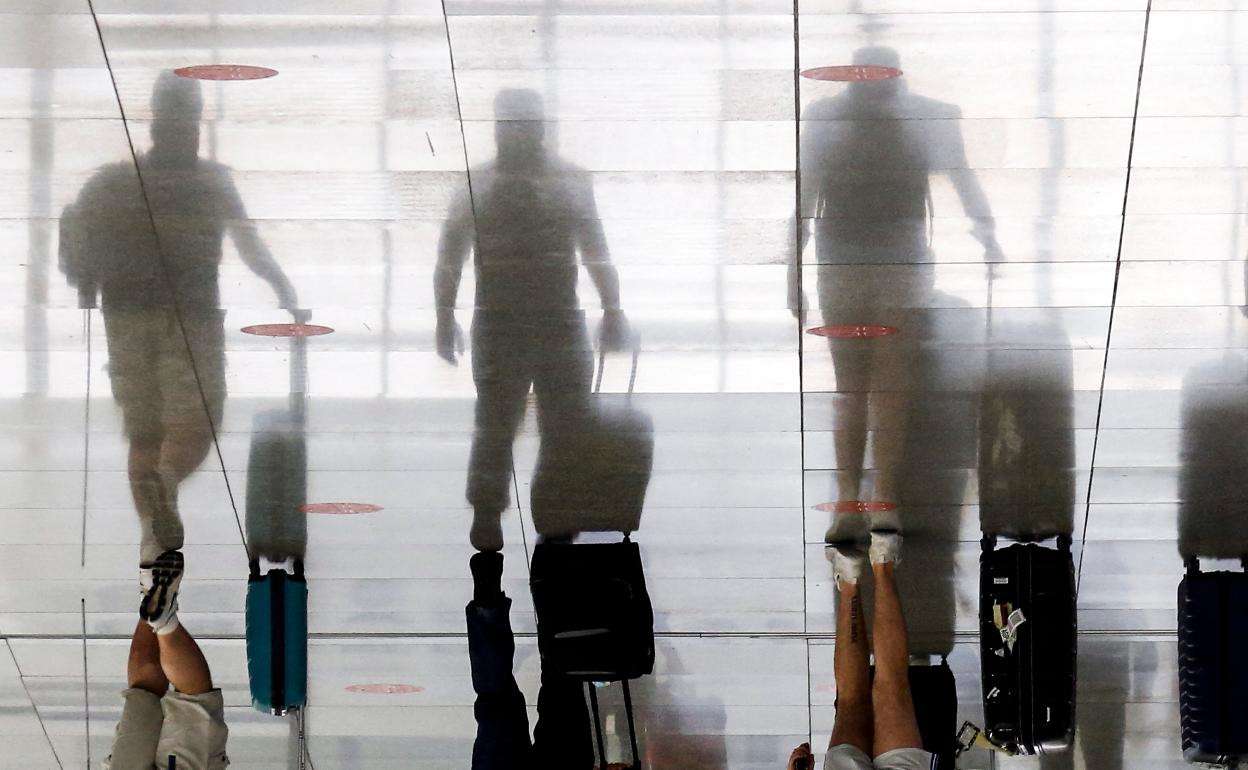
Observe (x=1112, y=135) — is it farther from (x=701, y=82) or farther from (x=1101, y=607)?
(x=1101, y=607)

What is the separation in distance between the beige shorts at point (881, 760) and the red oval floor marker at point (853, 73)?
288 cm

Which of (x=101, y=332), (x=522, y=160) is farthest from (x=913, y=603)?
(x=101, y=332)

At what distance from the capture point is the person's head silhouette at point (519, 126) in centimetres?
438

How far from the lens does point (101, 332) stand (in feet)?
17.3

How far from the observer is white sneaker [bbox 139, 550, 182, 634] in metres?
6.37

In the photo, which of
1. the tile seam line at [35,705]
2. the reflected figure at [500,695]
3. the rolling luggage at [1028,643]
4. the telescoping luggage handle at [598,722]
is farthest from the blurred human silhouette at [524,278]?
the tile seam line at [35,705]

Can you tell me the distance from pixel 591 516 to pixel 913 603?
4.63ft

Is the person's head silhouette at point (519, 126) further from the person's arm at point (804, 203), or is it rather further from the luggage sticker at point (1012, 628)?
the luggage sticker at point (1012, 628)

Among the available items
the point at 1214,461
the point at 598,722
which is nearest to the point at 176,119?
the point at 598,722

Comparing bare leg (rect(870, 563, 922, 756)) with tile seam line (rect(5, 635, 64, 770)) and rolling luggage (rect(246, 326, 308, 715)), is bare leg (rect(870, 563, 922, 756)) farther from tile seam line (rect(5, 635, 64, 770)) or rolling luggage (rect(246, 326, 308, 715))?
tile seam line (rect(5, 635, 64, 770))

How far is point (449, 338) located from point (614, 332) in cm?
54

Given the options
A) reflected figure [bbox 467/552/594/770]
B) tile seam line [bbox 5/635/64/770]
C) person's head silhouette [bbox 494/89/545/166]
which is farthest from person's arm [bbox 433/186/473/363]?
tile seam line [bbox 5/635/64/770]

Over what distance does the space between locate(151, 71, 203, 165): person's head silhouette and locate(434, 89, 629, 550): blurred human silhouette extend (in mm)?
766

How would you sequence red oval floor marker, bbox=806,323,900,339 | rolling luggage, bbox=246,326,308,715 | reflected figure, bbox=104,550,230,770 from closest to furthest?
1. red oval floor marker, bbox=806,323,900,339
2. rolling luggage, bbox=246,326,308,715
3. reflected figure, bbox=104,550,230,770
